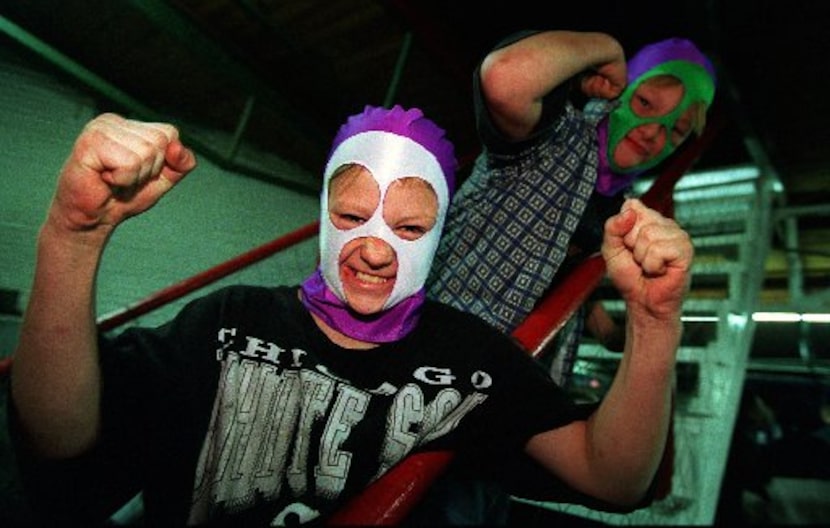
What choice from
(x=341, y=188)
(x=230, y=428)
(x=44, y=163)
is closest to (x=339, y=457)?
(x=230, y=428)

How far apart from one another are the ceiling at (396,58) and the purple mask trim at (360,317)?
163 cm

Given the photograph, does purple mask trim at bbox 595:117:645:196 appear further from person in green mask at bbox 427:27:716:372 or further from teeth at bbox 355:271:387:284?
teeth at bbox 355:271:387:284

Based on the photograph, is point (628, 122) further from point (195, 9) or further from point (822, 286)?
point (822, 286)

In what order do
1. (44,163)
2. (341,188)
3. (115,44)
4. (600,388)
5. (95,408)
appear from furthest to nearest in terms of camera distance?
(600,388) → (115,44) → (44,163) → (341,188) → (95,408)

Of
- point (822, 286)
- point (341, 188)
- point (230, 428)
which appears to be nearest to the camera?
point (230, 428)

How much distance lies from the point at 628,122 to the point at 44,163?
2.03 meters

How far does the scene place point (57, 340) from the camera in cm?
79

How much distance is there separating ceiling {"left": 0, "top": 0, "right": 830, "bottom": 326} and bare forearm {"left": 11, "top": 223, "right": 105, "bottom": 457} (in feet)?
6.32

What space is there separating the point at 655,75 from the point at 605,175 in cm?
42

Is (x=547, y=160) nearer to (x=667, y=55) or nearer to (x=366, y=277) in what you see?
(x=667, y=55)

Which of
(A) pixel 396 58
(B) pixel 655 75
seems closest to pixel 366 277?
(B) pixel 655 75

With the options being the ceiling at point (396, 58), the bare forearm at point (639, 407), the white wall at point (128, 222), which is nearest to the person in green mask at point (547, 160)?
the bare forearm at point (639, 407)

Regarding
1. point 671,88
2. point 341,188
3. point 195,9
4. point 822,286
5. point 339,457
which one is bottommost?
point 339,457

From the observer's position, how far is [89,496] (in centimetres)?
97
